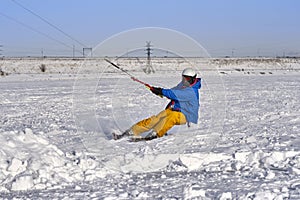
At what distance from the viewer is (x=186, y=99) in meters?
8.34

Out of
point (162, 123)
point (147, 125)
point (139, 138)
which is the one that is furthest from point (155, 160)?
point (147, 125)

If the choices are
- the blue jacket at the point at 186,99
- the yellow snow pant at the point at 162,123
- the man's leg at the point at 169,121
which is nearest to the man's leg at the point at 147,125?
the yellow snow pant at the point at 162,123

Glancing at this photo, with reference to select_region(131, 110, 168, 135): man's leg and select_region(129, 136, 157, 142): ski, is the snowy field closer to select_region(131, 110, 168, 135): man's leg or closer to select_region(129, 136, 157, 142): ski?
select_region(129, 136, 157, 142): ski

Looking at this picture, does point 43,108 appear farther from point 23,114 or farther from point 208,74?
point 208,74

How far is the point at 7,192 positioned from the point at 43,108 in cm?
974

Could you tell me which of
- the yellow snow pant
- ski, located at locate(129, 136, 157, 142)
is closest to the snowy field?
ski, located at locate(129, 136, 157, 142)

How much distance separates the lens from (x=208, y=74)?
909 cm

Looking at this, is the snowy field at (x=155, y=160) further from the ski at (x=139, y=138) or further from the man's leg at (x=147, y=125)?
the man's leg at (x=147, y=125)

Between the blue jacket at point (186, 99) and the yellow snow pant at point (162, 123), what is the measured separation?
0.11 m

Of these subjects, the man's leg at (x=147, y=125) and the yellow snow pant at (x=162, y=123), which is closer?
the yellow snow pant at (x=162, y=123)

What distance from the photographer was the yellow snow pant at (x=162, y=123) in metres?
8.42

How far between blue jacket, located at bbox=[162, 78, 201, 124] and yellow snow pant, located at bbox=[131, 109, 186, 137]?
11 centimetres

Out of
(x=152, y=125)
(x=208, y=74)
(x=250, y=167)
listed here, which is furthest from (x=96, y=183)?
(x=208, y=74)

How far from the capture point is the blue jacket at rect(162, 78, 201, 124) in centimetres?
821
